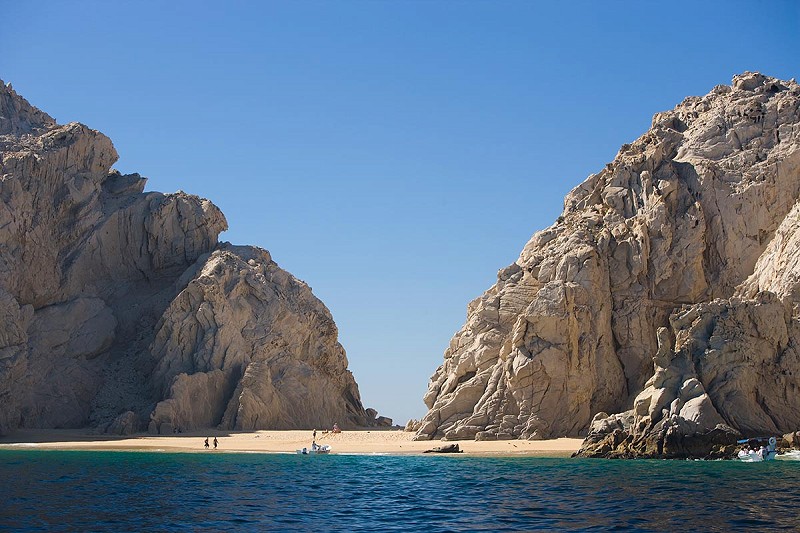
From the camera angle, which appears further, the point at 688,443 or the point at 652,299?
the point at 652,299

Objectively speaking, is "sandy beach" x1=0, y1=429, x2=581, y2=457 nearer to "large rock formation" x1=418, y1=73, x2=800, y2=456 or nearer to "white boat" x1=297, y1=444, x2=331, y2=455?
"white boat" x1=297, y1=444, x2=331, y2=455

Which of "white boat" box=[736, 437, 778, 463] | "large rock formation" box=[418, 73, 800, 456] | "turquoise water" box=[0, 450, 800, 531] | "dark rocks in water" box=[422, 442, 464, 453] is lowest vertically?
"turquoise water" box=[0, 450, 800, 531]

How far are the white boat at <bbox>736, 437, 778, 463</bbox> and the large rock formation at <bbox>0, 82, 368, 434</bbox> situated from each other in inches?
1606

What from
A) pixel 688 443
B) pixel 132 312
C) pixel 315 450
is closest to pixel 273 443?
pixel 315 450

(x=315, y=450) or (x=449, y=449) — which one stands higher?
(x=315, y=450)

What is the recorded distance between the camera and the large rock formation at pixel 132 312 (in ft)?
245

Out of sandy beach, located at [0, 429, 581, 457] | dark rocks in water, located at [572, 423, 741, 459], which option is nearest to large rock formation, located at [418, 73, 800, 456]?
dark rocks in water, located at [572, 423, 741, 459]

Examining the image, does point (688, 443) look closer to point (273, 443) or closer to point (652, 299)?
point (652, 299)

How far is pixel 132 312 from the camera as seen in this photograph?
84.2m

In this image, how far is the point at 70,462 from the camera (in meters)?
51.0

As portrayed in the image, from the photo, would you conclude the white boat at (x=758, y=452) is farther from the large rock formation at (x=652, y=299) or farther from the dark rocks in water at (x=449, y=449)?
the dark rocks in water at (x=449, y=449)

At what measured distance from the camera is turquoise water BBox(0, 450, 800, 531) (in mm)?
28125

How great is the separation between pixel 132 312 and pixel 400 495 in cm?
5369

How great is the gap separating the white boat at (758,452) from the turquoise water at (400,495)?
3.45 feet
